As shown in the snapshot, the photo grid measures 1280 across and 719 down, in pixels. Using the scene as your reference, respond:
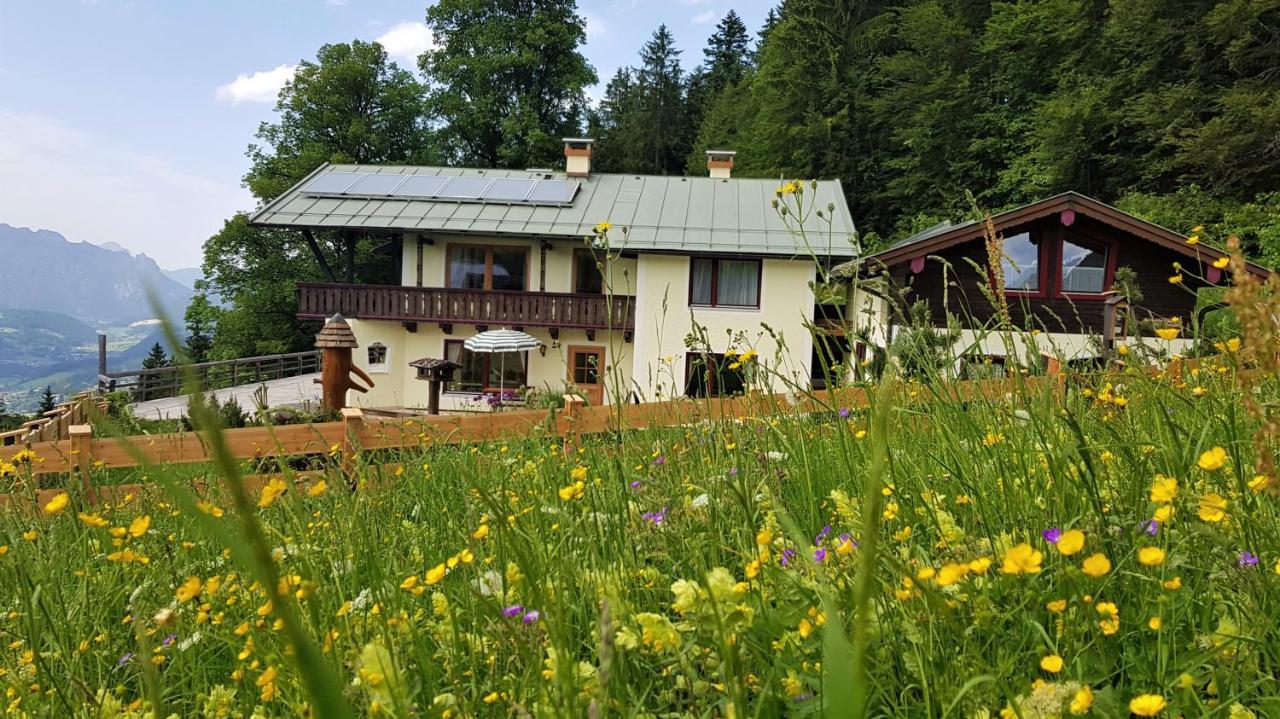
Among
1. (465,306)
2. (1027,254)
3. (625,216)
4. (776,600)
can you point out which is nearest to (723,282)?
(625,216)

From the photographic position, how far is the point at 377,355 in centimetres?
1948

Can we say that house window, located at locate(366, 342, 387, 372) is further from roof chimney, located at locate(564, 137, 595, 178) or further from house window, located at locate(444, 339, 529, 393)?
roof chimney, located at locate(564, 137, 595, 178)

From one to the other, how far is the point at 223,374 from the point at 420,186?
897 cm

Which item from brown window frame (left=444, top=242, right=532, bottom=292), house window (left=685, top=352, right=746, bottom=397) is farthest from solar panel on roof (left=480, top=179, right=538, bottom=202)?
house window (left=685, top=352, right=746, bottom=397)

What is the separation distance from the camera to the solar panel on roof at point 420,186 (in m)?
19.8

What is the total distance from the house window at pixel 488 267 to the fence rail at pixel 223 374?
5913mm

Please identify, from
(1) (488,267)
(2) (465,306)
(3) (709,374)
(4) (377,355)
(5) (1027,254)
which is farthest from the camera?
(1) (488,267)

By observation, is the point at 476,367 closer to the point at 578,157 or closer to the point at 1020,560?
the point at 578,157

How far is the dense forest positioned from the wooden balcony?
6177 millimetres

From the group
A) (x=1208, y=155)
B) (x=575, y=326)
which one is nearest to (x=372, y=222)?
Result: (x=575, y=326)

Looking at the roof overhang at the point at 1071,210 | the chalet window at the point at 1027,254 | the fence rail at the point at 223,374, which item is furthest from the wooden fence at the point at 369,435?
the fence rail at the point at 223,374

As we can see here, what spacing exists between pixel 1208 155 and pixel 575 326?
17734mm

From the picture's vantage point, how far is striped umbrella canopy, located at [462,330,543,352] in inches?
635

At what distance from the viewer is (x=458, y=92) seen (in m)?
34.0
